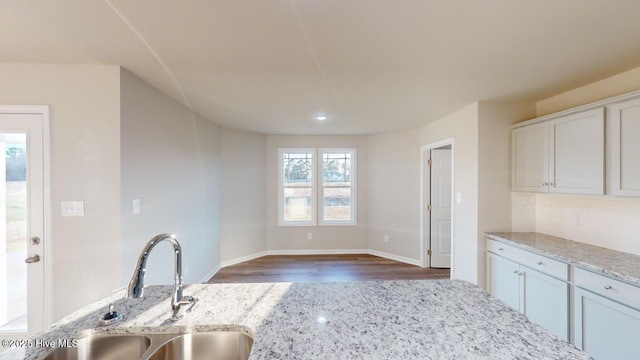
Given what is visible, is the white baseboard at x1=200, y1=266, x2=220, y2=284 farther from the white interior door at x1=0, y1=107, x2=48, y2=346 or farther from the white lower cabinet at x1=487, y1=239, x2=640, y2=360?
the white lower cabinet at x1=487, y1=239, x2=640, y2=360

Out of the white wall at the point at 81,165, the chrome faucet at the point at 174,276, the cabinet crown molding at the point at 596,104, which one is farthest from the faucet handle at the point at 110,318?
the cabinet crown molding at the point at 596,104

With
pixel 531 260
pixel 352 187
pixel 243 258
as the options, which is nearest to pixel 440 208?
pixel 352 187

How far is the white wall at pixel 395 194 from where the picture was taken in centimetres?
496

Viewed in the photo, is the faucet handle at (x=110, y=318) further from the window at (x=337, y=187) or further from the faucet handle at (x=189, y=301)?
the window at (x=337, y=187)

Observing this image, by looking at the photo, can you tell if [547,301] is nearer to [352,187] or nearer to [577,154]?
[577,154]

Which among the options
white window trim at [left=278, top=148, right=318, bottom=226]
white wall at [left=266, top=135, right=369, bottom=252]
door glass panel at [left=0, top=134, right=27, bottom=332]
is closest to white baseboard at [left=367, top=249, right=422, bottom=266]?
white wall at [left=266, top=135, right=369, bottom=252]

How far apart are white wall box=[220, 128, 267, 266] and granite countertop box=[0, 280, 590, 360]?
3489mm

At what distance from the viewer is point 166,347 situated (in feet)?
3.54

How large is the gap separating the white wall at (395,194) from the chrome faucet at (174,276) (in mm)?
4376

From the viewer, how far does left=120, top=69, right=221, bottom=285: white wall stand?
2.39 metres

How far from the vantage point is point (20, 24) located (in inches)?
65.8

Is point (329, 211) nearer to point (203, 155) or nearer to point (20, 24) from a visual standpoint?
point (203, 155)

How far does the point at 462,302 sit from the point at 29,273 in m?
3.16

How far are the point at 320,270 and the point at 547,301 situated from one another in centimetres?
302
